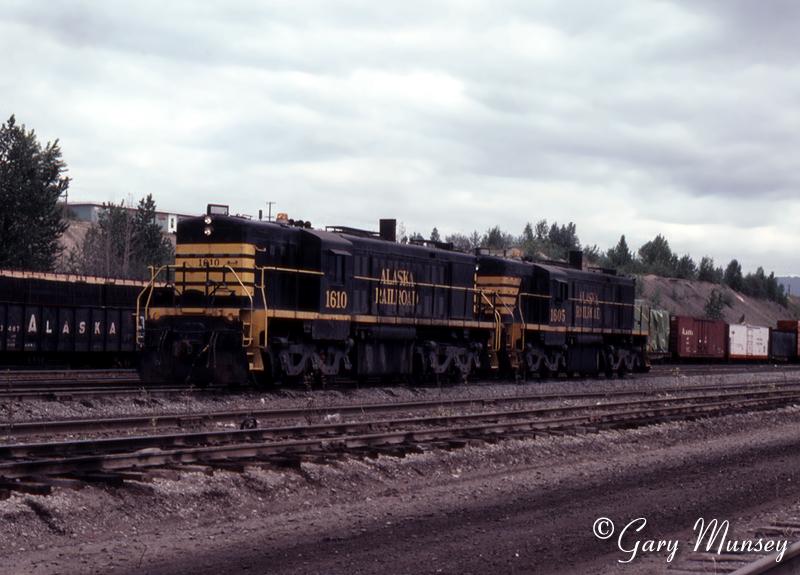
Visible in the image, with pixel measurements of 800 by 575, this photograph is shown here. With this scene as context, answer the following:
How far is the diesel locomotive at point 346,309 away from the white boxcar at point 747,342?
93.6 feet

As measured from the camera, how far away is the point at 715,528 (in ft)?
36.7

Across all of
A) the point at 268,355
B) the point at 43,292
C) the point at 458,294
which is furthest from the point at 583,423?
the point at 43,292

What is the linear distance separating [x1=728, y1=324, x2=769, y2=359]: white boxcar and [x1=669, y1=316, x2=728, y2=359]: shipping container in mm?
720

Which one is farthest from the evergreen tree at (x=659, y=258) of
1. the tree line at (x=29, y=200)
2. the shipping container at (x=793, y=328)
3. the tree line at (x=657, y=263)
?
the tree line at (x=29, y=200)

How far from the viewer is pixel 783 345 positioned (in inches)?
2795

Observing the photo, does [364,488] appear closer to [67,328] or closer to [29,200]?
[67,328]

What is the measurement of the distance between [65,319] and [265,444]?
21.1 m

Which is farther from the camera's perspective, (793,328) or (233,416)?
(793,328)

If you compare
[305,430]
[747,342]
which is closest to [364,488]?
[305,430]

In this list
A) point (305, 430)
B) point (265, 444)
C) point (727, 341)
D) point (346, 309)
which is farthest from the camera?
point (727, 341)

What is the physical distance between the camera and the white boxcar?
64500 mm

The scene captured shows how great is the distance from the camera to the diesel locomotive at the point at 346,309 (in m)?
23.1

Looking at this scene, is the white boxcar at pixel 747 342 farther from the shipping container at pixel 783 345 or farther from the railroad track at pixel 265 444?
the railroad track at pixel 265 444

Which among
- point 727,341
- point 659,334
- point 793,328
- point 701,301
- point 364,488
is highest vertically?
point 701,301
